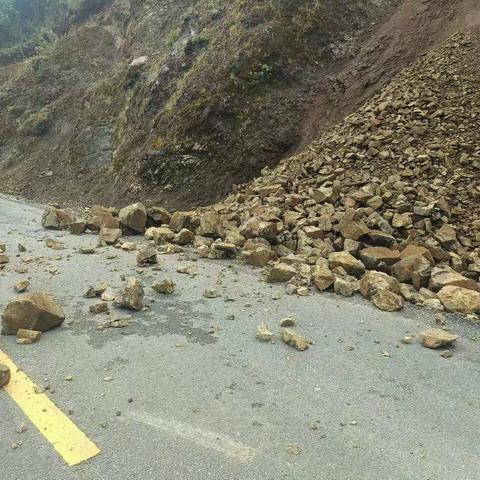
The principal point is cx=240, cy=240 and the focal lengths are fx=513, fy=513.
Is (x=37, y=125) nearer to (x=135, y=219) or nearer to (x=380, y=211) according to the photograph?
(x=135, y=219)

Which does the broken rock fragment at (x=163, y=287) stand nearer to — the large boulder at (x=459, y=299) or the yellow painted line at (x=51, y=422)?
the yellow painted line at (x=51, y=422)

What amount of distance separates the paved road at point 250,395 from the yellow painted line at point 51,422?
0.17ft

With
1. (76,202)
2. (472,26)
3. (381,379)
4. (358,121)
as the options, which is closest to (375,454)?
(381,379)

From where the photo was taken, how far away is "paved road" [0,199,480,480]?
8.84 feet

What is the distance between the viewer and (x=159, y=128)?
1420cm

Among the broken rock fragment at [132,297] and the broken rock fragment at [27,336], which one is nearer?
the broken rock fragment at [27,336]

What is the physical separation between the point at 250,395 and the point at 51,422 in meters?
1.24

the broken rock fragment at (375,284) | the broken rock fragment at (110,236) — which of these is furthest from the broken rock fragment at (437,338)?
the broken rock fragment at (110,236)

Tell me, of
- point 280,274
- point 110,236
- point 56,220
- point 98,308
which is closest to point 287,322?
point 280,274

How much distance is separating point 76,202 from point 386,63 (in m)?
10.1

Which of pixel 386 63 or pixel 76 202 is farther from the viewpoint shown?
pixel 76 202

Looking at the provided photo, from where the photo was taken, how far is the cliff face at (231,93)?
12555mm

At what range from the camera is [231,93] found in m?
13.2

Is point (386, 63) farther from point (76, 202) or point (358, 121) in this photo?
point (76, 202)
